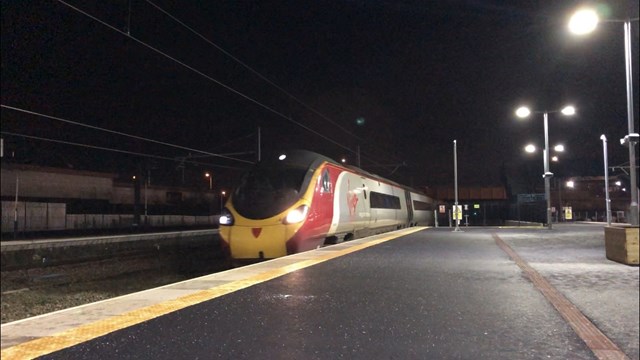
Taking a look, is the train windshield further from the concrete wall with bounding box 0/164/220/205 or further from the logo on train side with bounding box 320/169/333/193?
the concrete wall with bounding box 0/164/220/205

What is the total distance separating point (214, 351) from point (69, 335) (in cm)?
169

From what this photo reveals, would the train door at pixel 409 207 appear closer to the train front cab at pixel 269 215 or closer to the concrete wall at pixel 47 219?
the train front cab at pixel 269 215

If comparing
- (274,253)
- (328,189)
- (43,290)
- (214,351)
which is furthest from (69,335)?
(328,189)

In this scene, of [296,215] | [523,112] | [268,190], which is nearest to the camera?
[296,215]

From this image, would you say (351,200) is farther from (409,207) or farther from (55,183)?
(55,183)

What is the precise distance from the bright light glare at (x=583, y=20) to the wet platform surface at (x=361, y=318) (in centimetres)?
495

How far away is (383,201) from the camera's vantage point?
25.3 m

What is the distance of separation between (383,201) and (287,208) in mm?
11485

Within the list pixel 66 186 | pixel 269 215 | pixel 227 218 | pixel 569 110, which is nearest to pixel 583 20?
pixel 269 215

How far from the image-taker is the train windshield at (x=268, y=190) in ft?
48.3

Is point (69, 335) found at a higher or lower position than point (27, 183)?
lower

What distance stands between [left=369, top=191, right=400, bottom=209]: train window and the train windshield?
7.55m

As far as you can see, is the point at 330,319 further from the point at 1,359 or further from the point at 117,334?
the point at 1,359

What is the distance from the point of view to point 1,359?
15.1 feet
